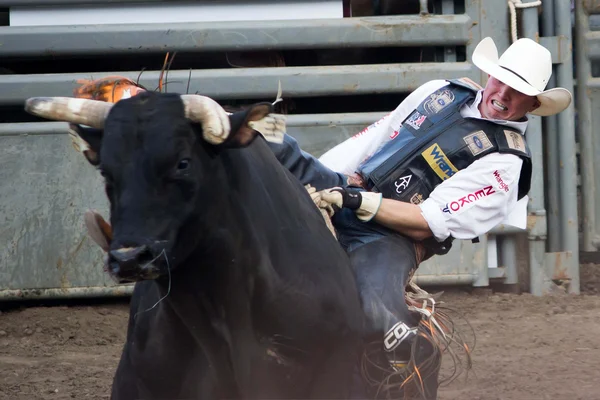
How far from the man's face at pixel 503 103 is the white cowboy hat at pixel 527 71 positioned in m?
0.05

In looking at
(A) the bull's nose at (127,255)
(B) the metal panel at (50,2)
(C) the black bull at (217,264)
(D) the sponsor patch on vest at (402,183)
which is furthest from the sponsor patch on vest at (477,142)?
(B) the metal panel at (50,2)

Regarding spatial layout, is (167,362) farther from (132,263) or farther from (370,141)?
(370,141)

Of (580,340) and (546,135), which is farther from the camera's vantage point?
(546,135)

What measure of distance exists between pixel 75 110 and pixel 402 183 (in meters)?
1.44

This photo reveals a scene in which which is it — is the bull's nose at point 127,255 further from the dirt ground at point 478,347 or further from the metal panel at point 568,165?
the metal panel at point 568,165

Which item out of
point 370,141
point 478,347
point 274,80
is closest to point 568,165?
point 478,347

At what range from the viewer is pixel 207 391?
3.11m

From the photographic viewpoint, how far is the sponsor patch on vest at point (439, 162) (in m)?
3.83

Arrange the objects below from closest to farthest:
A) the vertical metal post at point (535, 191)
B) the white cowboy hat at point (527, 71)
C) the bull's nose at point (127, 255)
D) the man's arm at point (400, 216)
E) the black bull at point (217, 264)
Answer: the bull's nose at point (127, 255) < the black bull at point (217, 264) < the man's arm at point (400, 216) < the white cowboy hat at point (527, 71) < the vertical metal post at point (535, 191)

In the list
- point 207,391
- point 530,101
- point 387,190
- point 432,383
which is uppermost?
point 530,101

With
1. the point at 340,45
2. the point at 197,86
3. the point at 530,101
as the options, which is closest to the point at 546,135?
the point at 340,45

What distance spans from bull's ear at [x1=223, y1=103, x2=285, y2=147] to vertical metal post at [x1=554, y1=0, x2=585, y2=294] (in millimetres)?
3988

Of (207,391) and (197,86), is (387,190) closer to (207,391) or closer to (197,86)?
(207,391)

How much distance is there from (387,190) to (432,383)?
0.75 m
